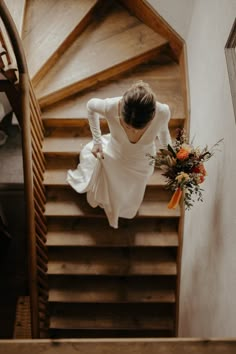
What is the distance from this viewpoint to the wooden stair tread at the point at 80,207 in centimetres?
343

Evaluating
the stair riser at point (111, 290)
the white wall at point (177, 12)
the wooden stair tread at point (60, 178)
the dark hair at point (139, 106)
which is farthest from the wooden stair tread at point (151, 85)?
the stair riser at point (111, 290)

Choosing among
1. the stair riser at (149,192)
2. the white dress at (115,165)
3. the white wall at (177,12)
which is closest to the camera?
the white dress at (115,165)

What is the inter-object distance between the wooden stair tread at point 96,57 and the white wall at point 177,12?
0.18 metres

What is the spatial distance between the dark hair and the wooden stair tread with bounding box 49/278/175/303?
1.90 metres

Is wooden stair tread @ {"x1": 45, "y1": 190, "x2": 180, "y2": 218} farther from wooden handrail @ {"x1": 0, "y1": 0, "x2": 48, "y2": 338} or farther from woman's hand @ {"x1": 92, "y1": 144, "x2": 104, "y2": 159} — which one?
woman's hand @ {"x1": 92, "y1": 144, "x2": 104, "y2": 159}

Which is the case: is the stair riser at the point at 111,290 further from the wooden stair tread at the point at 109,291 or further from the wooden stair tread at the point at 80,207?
the wooden stair tread at the point at 80,207

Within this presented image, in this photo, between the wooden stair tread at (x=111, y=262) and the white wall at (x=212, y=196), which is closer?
the white wall at (x=212, y=196)

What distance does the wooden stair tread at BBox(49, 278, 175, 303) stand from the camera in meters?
3.61

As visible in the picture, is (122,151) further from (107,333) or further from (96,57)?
(107,333)

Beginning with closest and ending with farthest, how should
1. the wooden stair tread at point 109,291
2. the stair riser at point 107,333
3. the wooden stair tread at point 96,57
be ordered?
the wooden stair tread at point 96,57
the wooden stair tread at point 109,291
the stair riser at point 107,333

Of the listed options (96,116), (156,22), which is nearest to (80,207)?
(96,116)

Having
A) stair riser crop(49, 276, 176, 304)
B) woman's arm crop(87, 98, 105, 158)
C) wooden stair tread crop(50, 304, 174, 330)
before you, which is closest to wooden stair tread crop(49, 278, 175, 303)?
stair riser crop(49, 276, 176, 304)

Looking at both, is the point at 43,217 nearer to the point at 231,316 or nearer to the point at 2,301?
the point at 2,301

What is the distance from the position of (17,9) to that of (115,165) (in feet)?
5.16
